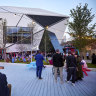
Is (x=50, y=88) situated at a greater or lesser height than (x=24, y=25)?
lesser

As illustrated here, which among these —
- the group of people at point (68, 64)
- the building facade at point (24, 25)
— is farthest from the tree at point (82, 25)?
the building facade at point (24, 25)

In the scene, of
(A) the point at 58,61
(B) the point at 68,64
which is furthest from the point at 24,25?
(B) the point at 68,64

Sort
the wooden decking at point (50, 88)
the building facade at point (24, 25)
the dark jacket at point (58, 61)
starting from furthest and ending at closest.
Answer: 1. the building facade at point (24, 25)
2. the dark jacket at point (58, 61)
3. the wooden decking at point (50, 88)

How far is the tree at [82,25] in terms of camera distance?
36.1 ft

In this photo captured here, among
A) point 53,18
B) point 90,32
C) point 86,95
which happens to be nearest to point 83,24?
point 90,32

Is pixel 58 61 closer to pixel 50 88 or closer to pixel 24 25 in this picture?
pixel 50 88

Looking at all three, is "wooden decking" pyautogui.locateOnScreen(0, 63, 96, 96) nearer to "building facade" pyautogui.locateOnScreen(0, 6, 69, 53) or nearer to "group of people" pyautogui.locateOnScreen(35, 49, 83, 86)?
"group of people" pyautogui.locateOnScreen(35, 49, 83, 86)

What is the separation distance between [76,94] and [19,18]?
2912 centimetres

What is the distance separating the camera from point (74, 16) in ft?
37.6

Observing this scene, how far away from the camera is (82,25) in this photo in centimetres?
1111

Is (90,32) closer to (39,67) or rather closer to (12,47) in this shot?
(39,67)

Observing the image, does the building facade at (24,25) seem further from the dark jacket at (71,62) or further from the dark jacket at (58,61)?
the dark jacket at (71,62)

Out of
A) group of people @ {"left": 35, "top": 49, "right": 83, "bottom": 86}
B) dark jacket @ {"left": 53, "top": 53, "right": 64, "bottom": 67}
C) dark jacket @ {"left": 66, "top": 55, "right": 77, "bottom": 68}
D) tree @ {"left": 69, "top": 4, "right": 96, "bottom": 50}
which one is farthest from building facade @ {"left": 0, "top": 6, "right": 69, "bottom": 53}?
dark jacket @ {"left": 66, "top": 55, "right": 77, "bottom": 68}

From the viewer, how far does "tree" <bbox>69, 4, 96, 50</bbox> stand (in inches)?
433
